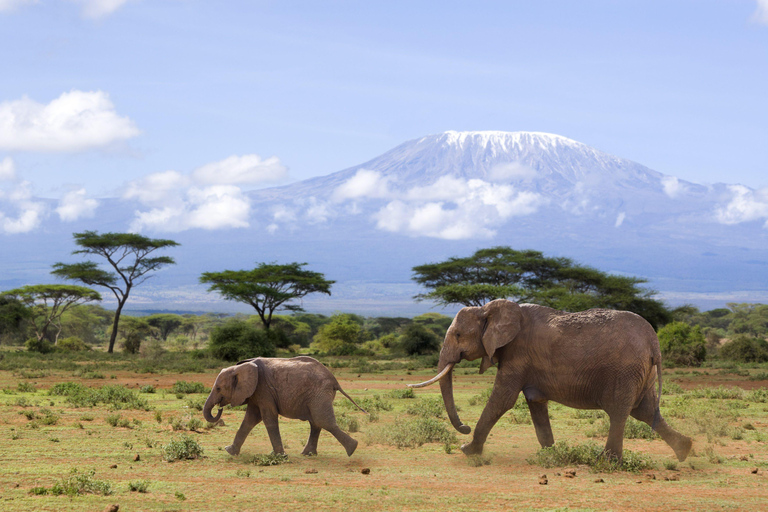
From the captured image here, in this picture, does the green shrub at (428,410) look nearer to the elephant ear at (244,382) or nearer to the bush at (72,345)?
the elephant ear at (244,382)

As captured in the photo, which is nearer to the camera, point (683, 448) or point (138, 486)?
point (138, 486)

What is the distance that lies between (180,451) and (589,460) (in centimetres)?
590

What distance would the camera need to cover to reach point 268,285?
50.7 metres

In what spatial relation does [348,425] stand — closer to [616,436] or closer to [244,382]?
[244,382]

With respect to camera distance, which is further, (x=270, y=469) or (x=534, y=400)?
(x=534, y=400)

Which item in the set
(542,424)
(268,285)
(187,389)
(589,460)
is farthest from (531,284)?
(589,460)

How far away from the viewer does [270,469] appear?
1022 centimetres

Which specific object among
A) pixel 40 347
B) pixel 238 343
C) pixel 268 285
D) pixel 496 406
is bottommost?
pixel 40 347

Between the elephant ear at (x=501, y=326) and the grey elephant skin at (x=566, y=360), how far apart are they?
15 mm

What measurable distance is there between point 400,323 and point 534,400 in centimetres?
7113

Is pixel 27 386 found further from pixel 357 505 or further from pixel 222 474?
pixel 357 505

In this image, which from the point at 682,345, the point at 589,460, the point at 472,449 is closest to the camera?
the point at 589,460

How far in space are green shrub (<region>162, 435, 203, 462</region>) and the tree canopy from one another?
3225 cm

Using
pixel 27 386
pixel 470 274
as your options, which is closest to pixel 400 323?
pixel 470 274
